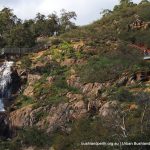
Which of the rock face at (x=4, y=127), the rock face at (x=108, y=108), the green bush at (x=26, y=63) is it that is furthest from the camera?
the green bush at (x=26, y=63)

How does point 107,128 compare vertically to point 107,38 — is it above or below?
below

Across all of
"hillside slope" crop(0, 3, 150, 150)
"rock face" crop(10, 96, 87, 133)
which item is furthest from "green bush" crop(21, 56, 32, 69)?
"rock face" crop(10, 96, 87, 133)

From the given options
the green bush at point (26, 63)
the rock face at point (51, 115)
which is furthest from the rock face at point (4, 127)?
the green bush at point (26, 63)

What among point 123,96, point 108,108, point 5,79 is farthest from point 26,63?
point 108,108

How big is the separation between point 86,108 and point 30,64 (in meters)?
17.6

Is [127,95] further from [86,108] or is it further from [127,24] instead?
[127,24]

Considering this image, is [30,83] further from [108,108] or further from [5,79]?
[108,108]

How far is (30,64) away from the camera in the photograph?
80375 millimetres

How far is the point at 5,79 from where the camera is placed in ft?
259

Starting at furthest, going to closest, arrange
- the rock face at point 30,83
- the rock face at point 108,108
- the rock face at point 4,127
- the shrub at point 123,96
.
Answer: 1. the rock face at point 30,83
2. the rock face at point 4,127
3. the shrub at point 123,96
4. the rock face at point 108,108

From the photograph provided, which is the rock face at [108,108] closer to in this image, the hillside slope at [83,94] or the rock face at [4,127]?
the hillside slope at [83,94]

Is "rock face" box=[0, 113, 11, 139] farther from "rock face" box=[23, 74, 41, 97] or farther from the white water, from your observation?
"rock face" box=[23, 74, 41, 97]

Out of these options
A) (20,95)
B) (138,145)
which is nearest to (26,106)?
(20,95)

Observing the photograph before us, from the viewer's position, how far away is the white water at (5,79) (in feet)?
251
